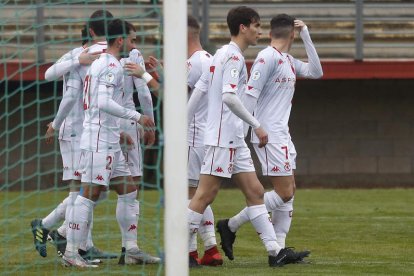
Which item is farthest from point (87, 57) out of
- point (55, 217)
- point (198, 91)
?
point (55, 217)

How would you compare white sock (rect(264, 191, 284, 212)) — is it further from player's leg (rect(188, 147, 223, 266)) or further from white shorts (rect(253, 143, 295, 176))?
player's leg (rect(188, 147, 223, 266))

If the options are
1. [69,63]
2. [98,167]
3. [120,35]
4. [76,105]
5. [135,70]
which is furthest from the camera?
[76,105]

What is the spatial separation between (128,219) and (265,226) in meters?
1.18

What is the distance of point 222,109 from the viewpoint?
9969 mm

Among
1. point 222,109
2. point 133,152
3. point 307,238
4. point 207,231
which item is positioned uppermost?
point 222,109

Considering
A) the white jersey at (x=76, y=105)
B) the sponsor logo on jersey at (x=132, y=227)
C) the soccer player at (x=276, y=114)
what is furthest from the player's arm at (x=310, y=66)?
the sponsor logo on jersey at (x=132, y=227)

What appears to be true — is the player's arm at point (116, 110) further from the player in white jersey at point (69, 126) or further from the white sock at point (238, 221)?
the white sock at point (238, 221)

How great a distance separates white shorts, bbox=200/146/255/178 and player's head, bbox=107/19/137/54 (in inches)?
41.8

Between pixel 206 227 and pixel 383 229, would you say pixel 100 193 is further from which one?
pixel 383 229

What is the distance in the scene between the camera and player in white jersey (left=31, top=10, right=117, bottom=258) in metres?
10.0

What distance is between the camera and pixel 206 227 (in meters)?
10.3

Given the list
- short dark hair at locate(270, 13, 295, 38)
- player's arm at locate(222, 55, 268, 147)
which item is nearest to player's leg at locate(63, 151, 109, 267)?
player's arm at locate(222, 55, 268, 147)

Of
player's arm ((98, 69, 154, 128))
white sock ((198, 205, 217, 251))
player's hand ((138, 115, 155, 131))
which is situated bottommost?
white sock ((198, 205, 217, 251))

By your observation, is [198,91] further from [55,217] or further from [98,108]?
[55,217]
